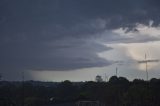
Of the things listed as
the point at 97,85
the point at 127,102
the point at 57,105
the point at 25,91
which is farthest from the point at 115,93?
the point at 57,105

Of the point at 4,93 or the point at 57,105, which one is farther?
the point at 4,93

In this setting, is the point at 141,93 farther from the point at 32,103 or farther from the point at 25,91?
the point at 25,91

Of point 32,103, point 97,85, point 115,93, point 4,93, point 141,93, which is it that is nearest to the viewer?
point 32,103

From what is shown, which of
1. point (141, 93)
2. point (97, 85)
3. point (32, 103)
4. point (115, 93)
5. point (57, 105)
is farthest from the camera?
point (97, 85)

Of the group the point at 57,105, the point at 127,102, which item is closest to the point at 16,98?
the point at 127,102

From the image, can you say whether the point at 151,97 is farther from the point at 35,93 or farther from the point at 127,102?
the point at 35,93

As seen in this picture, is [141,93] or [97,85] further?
[97,85]

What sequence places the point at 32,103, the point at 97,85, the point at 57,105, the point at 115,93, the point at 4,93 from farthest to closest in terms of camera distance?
the point at 97,85
the point at 4,93
the point at 115,93
the point at 32,103
the point at 57,105

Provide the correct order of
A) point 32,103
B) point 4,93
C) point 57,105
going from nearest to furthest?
point 57,105 < point 32,103 < point 4,93
